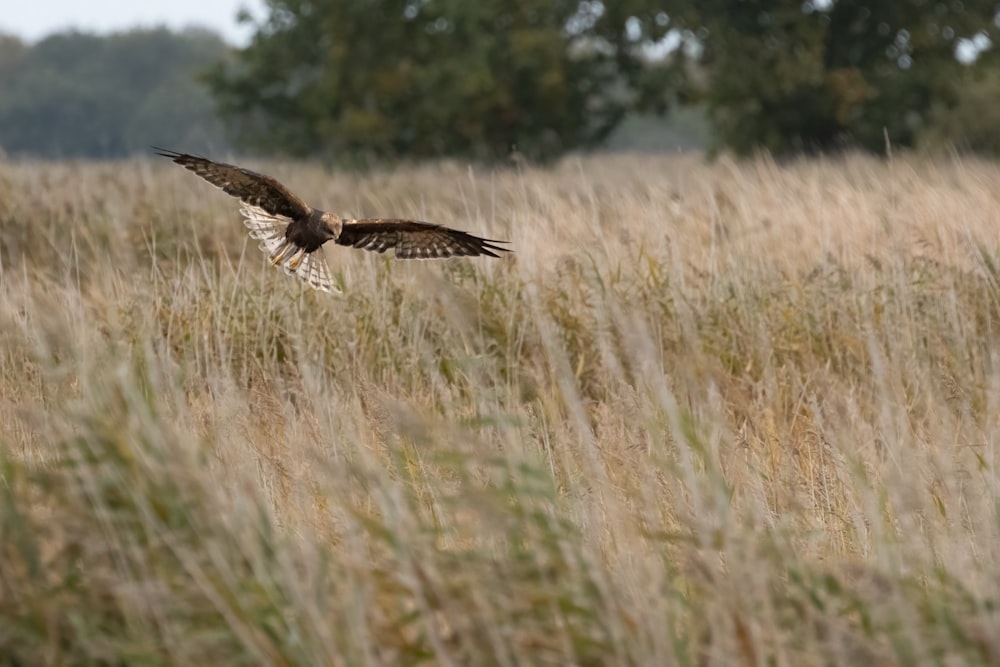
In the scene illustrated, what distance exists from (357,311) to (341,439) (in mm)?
1699

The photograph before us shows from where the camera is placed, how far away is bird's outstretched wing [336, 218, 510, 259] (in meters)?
5.15

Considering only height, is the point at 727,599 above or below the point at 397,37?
below

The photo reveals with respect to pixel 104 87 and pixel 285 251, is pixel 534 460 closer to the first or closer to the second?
pixel 285 251

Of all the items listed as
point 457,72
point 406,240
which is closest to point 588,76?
point 457,72

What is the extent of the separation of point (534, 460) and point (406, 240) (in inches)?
95.6

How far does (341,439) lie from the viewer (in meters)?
3.85

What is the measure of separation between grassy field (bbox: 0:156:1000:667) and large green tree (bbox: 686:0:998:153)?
10.7 metres

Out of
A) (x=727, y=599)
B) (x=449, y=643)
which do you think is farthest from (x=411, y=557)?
(x=727, y=599)

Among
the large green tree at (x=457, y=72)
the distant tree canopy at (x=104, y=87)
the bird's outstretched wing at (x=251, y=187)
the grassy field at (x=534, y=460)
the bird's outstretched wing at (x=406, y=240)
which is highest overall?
the distant tree canopy at (x=104, y=87)

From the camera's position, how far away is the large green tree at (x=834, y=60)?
→ 17.6 m

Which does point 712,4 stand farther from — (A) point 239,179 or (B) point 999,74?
(A) point 239,179

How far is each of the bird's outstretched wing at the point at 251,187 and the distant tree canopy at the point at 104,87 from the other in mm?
→ 36275

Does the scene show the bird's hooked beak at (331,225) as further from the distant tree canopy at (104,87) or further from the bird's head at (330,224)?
the distant tree canopy at (104,87)

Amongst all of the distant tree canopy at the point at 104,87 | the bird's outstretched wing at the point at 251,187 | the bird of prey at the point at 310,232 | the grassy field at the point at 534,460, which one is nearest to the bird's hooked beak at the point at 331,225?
the bird of prey at the point at 310,232
